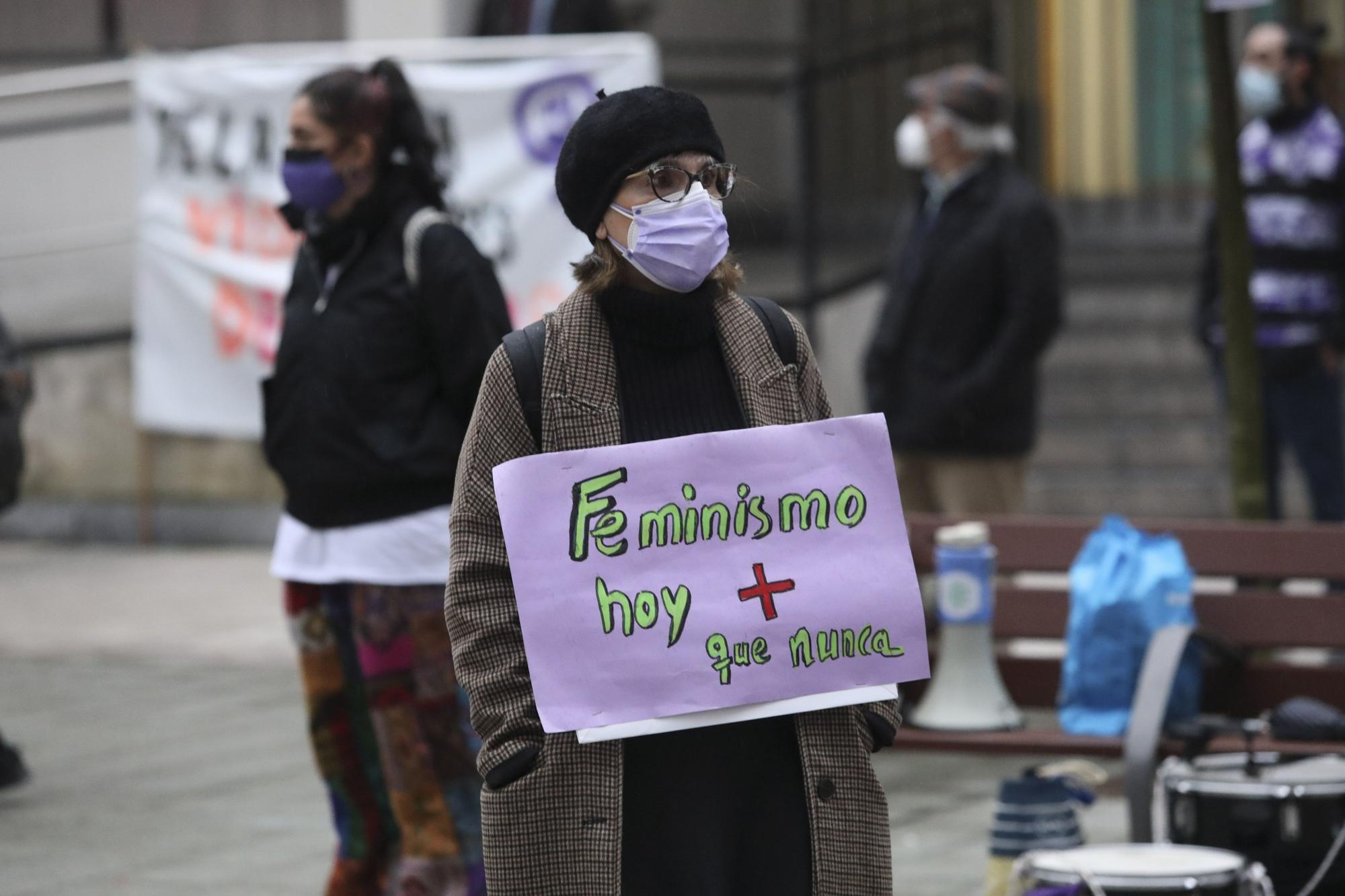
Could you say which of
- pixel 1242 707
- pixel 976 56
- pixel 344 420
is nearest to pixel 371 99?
pixel 344 420

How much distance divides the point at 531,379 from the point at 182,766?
430 cm

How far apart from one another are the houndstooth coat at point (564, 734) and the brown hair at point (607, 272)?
1.2 inches

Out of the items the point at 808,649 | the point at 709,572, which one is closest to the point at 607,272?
the point at 709,572

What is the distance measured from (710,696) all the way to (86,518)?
31.2ft

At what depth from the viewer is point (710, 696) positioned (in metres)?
3.23

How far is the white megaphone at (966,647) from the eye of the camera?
244 inches

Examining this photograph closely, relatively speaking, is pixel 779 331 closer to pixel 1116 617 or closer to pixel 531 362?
pixel 531 362

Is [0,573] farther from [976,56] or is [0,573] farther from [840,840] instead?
[840,840]

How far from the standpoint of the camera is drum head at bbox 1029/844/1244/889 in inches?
165

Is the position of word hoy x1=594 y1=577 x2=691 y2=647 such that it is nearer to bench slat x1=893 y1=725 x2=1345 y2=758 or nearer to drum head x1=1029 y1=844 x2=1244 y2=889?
drum head x1=1029 y1=844 x2=1244 y2=889

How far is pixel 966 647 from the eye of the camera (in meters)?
6.27

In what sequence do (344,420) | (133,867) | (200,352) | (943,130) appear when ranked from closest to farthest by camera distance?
(344,420), (133,867), (943,130), (200,352)

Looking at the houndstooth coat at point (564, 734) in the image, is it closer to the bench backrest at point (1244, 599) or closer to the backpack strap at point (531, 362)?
the backpack strap at point (531, 362)

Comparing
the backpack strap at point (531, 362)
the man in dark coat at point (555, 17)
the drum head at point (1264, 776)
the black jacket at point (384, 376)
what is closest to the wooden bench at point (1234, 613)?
the drum head at point (1264, 776)
